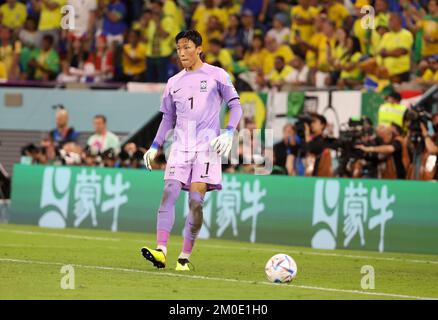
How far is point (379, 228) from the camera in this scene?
18328mm

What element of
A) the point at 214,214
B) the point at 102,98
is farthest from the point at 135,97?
the point at 214,214

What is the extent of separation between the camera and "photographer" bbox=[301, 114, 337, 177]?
65.2 feet

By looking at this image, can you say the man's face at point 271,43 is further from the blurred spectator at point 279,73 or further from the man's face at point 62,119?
the man's face at point 62,119

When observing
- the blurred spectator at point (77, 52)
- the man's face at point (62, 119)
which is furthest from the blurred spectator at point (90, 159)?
the blurred spectator at point (77, 52)

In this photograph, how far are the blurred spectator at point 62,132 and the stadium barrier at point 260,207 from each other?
1.42 meters

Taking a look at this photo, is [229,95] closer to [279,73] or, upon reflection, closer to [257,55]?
[279,73]

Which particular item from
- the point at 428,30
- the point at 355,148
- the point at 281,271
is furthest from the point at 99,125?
the point at 281,271

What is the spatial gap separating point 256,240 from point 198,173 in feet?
21.9

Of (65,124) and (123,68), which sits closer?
(65,124)

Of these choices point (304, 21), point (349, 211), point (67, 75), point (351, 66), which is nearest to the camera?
point (349, 211)

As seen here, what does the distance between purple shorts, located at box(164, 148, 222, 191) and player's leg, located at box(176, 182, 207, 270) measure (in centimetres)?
9

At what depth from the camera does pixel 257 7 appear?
2558cm

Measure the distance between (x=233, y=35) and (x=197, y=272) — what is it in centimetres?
1264

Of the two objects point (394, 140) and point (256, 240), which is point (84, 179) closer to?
point (256, 240)
